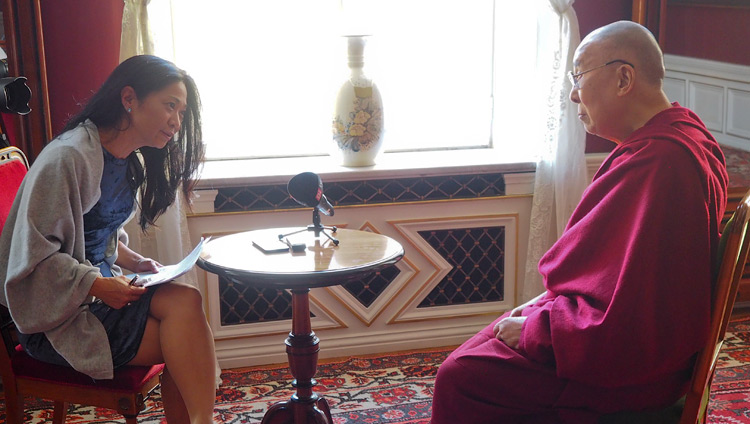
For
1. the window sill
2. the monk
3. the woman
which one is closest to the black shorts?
the woman

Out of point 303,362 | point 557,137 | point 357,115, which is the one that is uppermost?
point 357,115

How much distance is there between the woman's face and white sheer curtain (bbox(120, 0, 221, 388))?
2.54 feet

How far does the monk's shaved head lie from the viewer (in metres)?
2.05

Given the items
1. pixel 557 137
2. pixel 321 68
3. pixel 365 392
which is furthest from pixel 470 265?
pixel 321 68

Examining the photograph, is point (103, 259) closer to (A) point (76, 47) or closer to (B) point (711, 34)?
(A) point (76, 47)

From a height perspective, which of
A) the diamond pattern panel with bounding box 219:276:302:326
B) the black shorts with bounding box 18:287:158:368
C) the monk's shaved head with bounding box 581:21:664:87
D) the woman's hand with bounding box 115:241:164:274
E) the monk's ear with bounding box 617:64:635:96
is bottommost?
the diamond pattern panel with bounding box 219:276:302:326

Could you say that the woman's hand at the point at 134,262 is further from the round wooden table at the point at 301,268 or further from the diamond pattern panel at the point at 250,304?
the diamond pattern panel at the point at 250,304

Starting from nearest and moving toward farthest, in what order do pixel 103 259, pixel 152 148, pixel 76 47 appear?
pixel 103 259 → pixel 152 148 → pixel 76 47

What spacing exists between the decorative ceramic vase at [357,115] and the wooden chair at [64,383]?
1509 millimetres

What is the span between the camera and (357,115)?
11.5 feet

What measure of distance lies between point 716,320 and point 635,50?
0.70 metres

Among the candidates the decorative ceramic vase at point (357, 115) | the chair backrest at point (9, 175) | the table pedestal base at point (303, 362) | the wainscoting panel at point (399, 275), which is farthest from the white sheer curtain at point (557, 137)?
the chair backrest at point (9, 175)

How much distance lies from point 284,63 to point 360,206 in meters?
0.80

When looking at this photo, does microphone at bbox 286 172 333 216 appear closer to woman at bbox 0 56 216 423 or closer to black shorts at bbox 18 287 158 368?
woman at bbox 0 56 216 423
